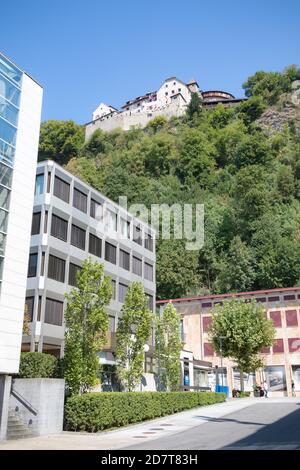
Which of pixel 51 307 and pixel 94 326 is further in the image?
pixel 51 307

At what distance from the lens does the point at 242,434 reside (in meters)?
16.2

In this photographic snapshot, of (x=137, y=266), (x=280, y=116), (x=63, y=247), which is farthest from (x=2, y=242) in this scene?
(x=280, y=116)

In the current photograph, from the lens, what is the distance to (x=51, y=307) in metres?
34.0

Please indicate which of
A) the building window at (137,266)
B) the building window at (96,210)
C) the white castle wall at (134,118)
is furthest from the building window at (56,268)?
the white castle wall at (134,118)

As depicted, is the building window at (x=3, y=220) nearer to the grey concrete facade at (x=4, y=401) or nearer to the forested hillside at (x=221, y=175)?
the grey concrete facade at (x=4, y=401)

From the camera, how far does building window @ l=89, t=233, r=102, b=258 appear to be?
4006 centimetres

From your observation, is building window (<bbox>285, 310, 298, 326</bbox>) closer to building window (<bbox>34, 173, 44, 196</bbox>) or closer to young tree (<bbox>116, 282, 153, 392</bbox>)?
young tree (<bbox>116, 282, 153, 392</bbox>)

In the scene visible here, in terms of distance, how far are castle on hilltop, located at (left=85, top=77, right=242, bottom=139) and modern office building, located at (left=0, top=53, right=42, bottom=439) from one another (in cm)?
10515

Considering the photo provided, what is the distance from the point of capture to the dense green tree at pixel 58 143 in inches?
4221

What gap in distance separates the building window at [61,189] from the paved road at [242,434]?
20924mm

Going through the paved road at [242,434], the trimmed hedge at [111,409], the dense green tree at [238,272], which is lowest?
the paved road at [242,434]
